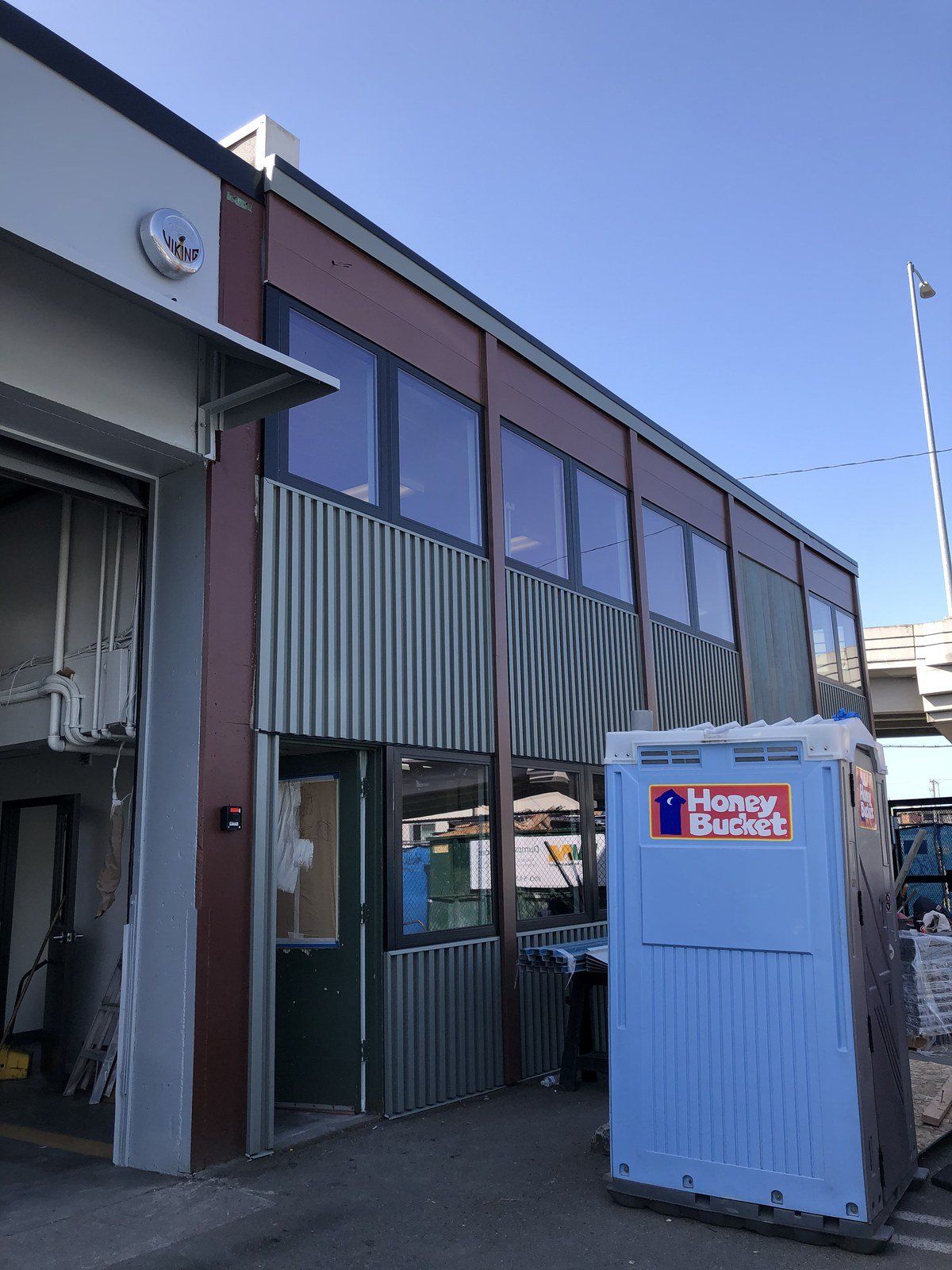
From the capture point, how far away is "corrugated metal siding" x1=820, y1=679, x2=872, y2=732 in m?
16.0

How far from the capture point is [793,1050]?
175 inches

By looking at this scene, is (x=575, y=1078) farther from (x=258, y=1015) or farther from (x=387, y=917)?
(x=258, y=1015)

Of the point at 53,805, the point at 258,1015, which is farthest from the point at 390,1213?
the point at 53,805

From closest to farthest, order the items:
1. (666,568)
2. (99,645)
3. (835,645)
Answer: (99,645) < (666,568) < (835,645)

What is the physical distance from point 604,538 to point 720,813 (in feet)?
19.2

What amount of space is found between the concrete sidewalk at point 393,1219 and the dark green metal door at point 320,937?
70 cm

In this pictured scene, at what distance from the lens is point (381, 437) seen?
24.6ft

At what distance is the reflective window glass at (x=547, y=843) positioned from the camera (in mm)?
8227

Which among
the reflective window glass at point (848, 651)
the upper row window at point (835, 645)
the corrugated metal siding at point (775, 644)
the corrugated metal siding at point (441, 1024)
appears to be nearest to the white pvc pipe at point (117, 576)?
the corrugated metal siding at point (441, 1024)

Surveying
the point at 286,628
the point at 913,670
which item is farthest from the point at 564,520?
the point at 913,670

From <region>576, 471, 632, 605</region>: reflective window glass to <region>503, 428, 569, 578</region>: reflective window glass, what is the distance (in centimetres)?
39

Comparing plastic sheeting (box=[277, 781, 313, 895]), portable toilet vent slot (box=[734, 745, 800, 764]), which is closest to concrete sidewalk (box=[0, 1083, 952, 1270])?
plastic sheeting (box=[277, 781, 313, 895])

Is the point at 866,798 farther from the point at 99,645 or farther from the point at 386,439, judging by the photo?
the point at 99,645

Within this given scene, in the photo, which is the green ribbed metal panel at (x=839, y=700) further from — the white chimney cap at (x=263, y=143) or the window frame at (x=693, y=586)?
the white chimney cap at (x=263, y=143)
